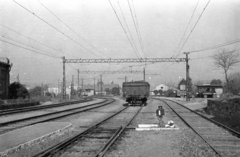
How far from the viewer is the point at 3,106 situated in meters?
26.5

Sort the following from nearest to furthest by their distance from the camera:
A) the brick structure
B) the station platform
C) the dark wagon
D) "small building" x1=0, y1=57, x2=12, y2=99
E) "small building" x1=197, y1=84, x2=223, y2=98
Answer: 1. the station platform
2. the brick structure
3. the dark wagon
4. "small building" x1=0, y1=57, x2=12, y2=99
5. "small building" x1=197, y1=84, x2=223, y2=98

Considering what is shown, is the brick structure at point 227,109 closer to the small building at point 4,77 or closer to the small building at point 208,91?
the small building at point 4,77

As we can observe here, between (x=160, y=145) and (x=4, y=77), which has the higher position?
(x=4, y=77)

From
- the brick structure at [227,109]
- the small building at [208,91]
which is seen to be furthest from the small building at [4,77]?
the small building at [208,91]

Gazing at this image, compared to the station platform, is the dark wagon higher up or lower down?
higher up

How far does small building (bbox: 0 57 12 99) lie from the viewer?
121 feet

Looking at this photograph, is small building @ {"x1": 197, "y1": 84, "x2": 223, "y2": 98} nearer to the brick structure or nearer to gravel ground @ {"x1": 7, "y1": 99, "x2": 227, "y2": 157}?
the brick structure

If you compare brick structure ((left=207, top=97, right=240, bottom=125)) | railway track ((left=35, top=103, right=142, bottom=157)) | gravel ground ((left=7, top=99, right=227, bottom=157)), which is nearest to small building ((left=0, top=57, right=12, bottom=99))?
brick structure ((left=207, top=97, right=240, bottom=125))

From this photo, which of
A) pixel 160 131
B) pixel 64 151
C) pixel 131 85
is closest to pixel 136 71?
pixel 131 85

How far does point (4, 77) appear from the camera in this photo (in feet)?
125

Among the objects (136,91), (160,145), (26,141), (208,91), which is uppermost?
(136,91)

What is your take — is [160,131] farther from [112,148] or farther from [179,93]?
[179,93]

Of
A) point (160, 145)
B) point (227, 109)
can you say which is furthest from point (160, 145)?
point (227, 109)

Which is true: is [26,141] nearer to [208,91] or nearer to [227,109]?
[227,109]
